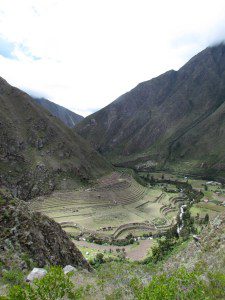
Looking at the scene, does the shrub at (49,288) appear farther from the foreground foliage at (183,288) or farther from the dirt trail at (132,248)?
the dirt trail at (132,248)

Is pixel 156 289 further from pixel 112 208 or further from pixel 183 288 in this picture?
pixel 112 208

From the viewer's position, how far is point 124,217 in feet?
279

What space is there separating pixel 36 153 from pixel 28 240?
8393 cm

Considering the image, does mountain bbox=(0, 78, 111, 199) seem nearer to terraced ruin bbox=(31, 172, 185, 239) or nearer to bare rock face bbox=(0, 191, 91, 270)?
terraced ruin bbox=(31, 172, 185, 239)

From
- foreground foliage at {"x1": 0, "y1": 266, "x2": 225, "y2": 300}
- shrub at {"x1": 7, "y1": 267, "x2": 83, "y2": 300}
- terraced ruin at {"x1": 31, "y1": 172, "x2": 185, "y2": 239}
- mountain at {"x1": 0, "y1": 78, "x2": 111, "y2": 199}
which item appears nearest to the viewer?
foreground foliage at {"x1": 0, "y1": 266, "x2": 225, "y2": 300}

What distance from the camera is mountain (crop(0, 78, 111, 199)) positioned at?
325ft

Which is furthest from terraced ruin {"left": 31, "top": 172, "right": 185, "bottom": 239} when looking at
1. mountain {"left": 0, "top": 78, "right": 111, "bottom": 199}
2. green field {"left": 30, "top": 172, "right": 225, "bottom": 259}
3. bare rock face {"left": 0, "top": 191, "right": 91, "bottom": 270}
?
bare rock face {"left": 0, "top": 191, "right": 91, "bottom": 270}

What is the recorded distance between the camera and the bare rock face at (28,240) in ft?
86.0

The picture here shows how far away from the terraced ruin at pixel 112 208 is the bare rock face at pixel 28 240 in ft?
129

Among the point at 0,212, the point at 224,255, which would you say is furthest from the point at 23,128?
the point at 224,255

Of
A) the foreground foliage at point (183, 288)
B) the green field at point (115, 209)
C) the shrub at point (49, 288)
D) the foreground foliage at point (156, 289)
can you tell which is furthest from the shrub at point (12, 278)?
the green field at point (115, 209)

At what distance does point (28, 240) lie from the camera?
27922 mm

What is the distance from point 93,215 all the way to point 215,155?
4604 inches

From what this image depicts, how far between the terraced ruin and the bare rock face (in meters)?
39.3
